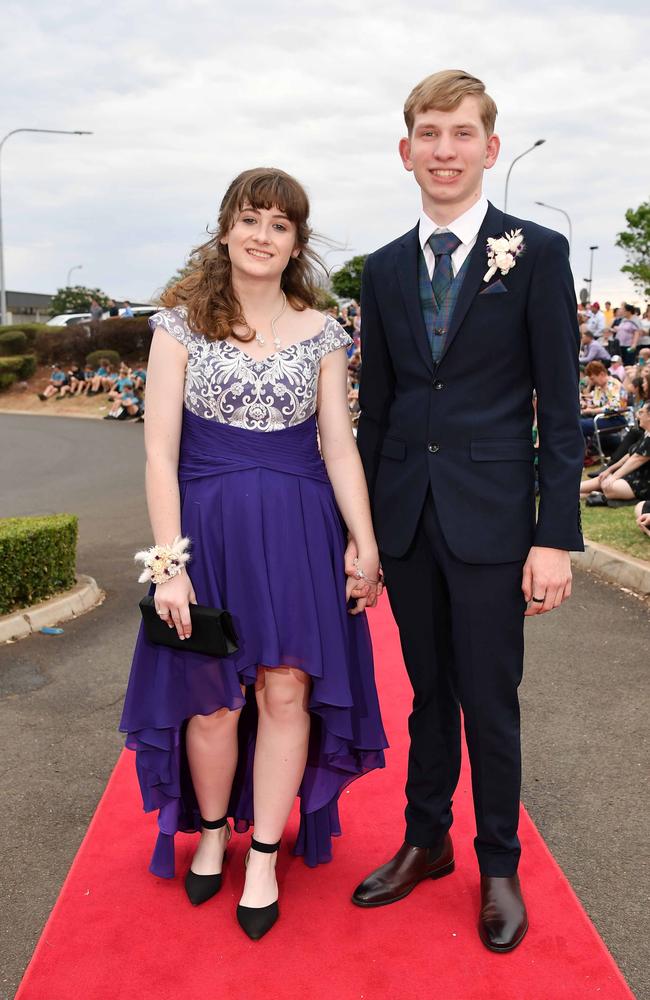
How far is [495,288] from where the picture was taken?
2410 millimetres

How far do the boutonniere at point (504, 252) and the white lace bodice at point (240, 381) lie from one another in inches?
24.1

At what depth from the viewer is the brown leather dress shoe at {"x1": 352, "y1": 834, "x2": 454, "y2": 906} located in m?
2.81

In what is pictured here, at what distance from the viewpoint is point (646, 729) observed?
13.8 ft

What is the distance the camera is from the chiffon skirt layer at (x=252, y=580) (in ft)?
8.64

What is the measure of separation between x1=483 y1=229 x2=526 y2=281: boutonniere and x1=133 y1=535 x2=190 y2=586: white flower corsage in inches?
44.3

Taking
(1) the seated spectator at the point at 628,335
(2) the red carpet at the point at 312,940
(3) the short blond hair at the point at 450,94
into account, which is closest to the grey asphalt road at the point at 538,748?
(2) the red carpet at the point at 312,940

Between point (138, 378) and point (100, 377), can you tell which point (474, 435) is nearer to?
point (138, 378)

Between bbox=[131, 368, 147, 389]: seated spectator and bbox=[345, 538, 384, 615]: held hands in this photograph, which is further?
bbox=[131, 368, 147, 389]: seated spectator

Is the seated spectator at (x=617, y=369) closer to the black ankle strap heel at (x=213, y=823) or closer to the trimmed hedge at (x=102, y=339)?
the black ankle strap heel at (x=213, y=823)

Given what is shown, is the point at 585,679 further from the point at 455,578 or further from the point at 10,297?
the point at 10,297

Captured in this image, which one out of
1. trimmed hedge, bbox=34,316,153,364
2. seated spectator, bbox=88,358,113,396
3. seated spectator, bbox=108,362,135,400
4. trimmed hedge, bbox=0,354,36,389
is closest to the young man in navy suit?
seated spectator, bbox=108,362,135,400

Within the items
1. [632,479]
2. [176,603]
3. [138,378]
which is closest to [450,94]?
[176,603]

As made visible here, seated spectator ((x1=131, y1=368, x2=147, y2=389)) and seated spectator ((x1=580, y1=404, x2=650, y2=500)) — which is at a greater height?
seated spectator ((x1=580, y1=404, x2=650, y2=500))

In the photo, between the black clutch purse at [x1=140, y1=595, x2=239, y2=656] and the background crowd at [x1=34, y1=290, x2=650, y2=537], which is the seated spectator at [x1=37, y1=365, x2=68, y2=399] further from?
the black clutch purse at [x1=140, y1=595, x2=239, y2=656]
